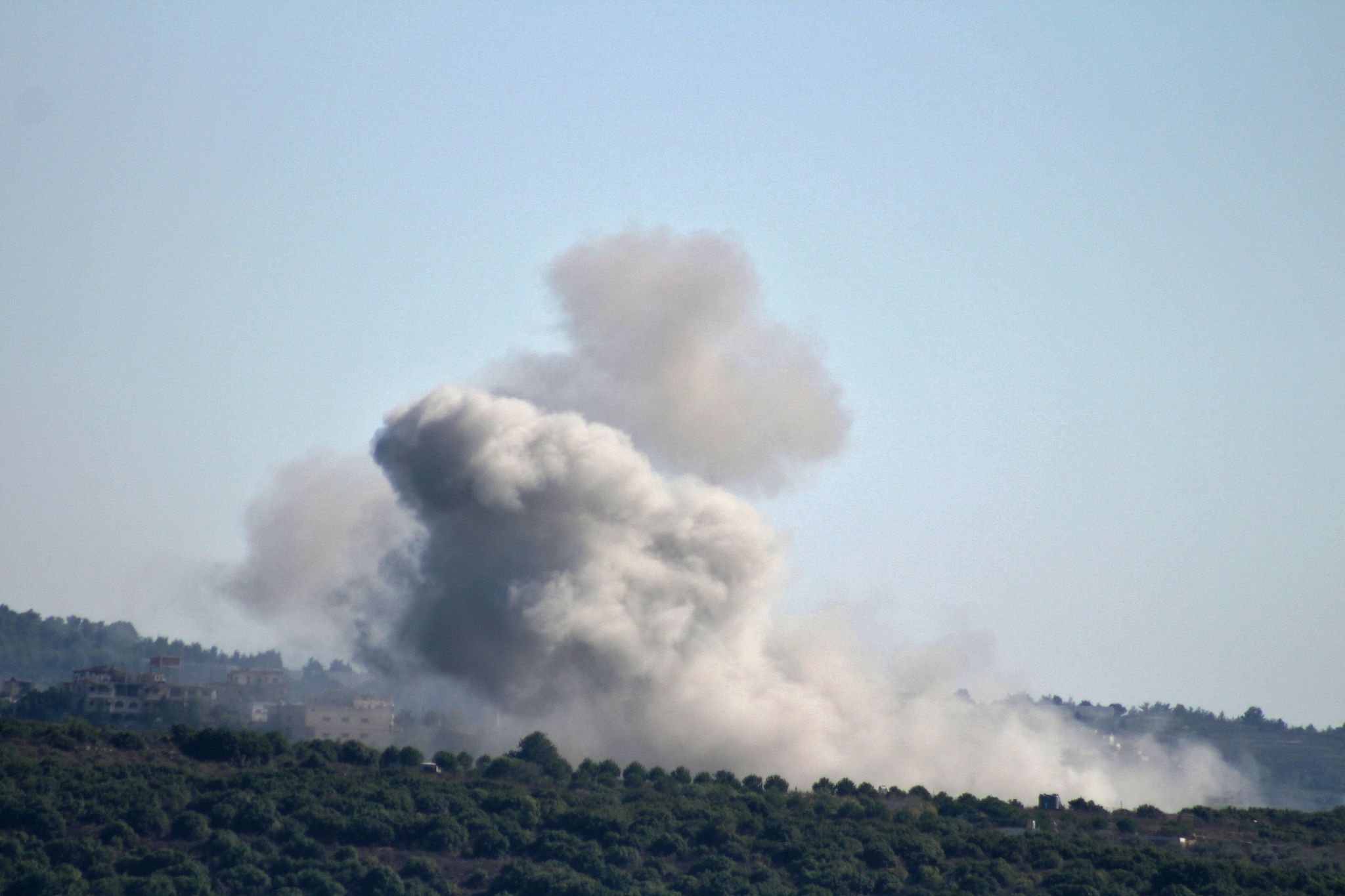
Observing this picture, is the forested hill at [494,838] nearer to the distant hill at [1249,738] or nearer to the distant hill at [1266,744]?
the distant hill at [1249,738]

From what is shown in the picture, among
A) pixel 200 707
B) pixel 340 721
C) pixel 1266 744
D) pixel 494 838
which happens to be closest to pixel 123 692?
pixel 200 707

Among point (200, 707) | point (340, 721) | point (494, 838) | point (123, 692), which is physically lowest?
point (494, 838)

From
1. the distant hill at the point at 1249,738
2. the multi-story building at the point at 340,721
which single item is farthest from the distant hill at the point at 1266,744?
the multi-story building at the point at 340,721

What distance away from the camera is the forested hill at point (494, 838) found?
56.9 metres

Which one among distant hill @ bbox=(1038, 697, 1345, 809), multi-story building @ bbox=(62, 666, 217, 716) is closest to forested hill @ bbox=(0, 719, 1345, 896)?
multi-story building @ bbox=(62, 666, 217, 716)

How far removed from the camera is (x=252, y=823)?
59875 mm

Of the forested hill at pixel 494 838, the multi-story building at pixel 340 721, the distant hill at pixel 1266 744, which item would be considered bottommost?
the forested hill at pixel 494 838

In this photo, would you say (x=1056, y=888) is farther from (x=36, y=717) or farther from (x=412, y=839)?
(x=36, y=717)

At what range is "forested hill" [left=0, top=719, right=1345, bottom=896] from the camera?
56.9 metres

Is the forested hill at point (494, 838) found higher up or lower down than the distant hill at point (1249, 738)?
lower down

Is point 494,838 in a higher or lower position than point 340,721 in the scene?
lower

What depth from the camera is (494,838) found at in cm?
6091

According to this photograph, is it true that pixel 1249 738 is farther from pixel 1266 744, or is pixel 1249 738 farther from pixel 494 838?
pixel 494 838

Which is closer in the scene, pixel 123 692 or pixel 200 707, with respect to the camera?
pixel 200 707
